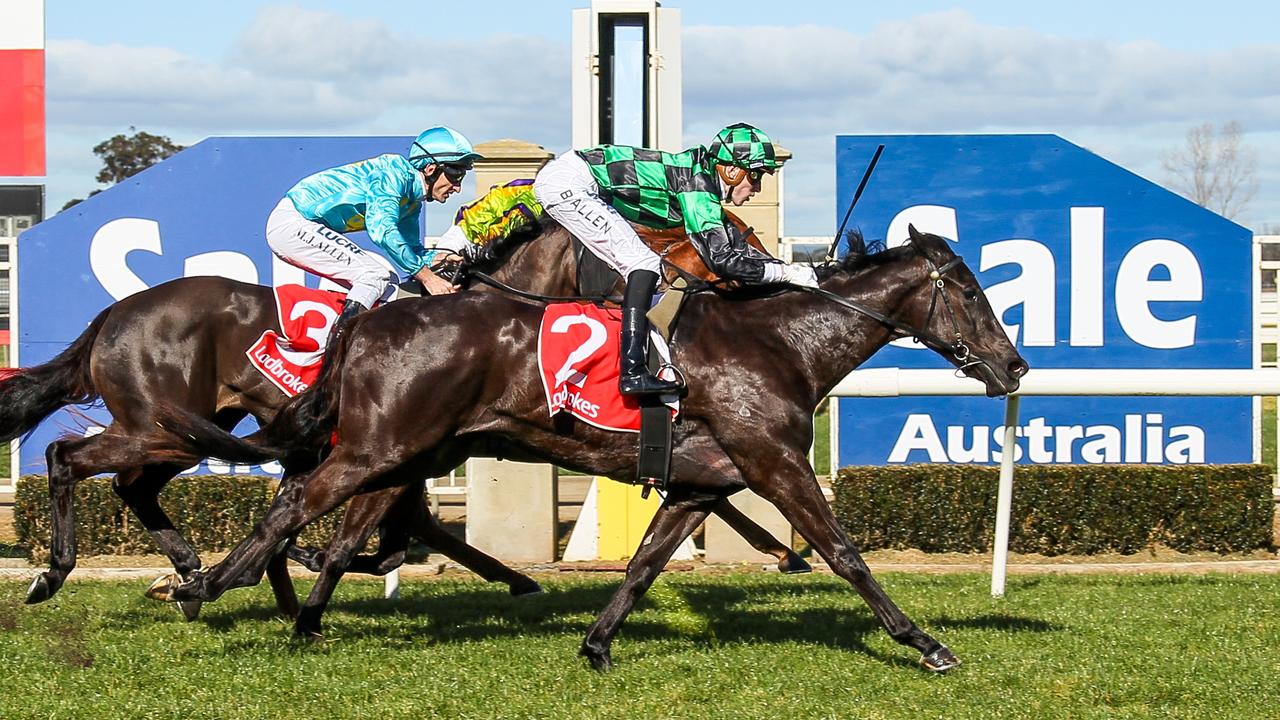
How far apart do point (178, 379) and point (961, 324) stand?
9.85 feet

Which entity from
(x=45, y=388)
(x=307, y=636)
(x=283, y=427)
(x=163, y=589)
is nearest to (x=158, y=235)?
(x=45, y=388)

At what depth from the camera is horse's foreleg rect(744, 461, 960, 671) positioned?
479cm

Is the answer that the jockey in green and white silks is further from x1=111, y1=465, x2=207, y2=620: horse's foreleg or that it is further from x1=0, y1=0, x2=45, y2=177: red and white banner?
x1=0, y1=0, x2=45, y2=177: red and white banner

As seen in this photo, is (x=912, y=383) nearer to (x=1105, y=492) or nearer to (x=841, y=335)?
(x=841, y=335)

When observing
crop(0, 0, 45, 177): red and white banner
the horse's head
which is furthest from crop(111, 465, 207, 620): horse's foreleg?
crop(0, 0, 45, 177): red and white banner

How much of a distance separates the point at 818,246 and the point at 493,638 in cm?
433

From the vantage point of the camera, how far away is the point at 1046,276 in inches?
339

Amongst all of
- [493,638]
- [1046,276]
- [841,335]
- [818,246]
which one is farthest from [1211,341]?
[493,638]

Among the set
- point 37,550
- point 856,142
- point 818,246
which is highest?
point 856,142

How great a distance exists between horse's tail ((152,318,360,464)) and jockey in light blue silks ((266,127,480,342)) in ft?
1.45

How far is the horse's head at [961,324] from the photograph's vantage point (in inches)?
208

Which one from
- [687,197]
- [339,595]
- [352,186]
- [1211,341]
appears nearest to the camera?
[687,197]

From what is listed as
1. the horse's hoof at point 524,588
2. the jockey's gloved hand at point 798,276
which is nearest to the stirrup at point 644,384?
the jockey's gloved hand at point 798,276

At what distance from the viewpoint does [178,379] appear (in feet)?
19.3
